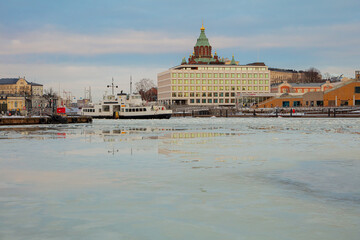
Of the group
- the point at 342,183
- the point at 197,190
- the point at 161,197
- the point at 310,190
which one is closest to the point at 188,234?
the point at 161,197

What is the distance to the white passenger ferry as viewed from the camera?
370ft

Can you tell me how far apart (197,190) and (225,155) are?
9906 mm

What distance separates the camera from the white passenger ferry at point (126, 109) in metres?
113

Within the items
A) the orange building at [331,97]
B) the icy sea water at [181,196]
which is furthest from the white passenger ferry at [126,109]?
the icy sea water at [181,196]

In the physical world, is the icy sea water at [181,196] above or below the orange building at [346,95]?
below

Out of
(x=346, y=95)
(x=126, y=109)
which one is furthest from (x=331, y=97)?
(x=126, y=109)

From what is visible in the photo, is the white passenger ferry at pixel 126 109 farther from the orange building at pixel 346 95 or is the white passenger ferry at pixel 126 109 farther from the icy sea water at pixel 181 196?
the icy sea water at pixel 181 196

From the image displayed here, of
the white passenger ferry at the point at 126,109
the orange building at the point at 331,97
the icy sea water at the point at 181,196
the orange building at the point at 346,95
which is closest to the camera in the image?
the icy sea water at the point at 181,196

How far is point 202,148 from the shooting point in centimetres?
2845

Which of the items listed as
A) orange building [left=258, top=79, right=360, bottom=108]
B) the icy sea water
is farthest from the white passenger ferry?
the icy sea water

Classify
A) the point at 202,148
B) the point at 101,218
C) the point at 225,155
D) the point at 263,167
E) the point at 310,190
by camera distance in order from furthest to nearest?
the point at 202,148
the point at 225,155
the point at 263,167
the point at 310,190
the point at 101,218

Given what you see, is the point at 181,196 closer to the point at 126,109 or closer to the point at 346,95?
the point at 126,109

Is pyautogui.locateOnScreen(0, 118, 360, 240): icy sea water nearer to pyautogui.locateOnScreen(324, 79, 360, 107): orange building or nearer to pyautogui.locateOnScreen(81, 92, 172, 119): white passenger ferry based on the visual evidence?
pyautogui.locateOnScreen(81, 92, 172, 119): white passenger ferry

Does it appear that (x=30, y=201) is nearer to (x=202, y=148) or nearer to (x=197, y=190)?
(x=197, y=190)
